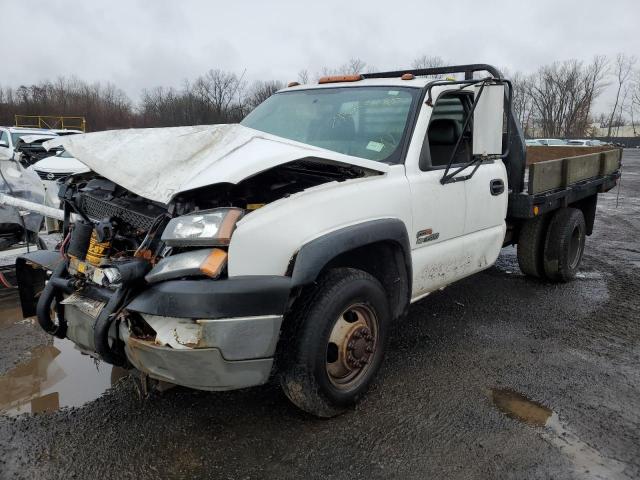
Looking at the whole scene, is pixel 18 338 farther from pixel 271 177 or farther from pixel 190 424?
pixel 271 177

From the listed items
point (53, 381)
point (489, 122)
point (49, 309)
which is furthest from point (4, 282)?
point (489, 122)

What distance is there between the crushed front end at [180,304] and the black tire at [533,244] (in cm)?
368

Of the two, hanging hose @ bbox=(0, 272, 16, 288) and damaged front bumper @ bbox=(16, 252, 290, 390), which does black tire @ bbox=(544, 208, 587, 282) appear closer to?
damaged front bumper @ bbox=(16, 252, 290, 390)

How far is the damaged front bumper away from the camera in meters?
2.37

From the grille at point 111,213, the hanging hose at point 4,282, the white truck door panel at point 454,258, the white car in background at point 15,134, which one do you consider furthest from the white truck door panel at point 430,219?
the white car in background at point 15,134

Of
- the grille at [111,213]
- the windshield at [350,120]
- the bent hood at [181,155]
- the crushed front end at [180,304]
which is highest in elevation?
the windshield at [350,120]

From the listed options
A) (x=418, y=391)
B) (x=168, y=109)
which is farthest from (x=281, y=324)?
(x=168, y=109)

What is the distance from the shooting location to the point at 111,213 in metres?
3.09

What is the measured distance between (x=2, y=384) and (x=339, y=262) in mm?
2426

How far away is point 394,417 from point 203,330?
4.51 ft

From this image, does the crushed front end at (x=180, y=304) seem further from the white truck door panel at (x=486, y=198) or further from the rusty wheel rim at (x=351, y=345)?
the white truck door panel at (x=486, y=198)

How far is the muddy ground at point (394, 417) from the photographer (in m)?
2.67

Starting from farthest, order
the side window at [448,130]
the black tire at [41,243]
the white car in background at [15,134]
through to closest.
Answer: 1. the white car in background at [15,134]
2. the black tire at [41,243]
3. the side window at [448,130]

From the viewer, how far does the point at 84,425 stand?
9.93 feet
